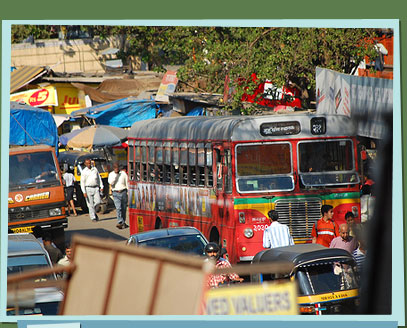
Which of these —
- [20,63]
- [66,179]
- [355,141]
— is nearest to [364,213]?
[355,141]

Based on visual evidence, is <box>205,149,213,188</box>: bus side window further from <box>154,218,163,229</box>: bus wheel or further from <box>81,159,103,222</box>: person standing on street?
<box>81,159,103,222</box>: person standing on street

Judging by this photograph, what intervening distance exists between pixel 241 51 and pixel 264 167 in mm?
2834

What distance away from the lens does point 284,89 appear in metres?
14.3

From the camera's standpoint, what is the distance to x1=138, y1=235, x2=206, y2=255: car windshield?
9.81m

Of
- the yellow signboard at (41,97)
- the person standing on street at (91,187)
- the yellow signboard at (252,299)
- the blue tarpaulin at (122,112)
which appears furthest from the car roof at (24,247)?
the blue tarpaulin at (122,112)

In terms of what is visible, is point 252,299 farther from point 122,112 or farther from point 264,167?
point 122,112

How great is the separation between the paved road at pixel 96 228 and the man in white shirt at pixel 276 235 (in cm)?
477

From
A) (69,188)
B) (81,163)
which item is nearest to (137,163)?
(69,188)

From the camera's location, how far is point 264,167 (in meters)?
11.6

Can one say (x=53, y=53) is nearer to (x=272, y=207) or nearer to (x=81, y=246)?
(x=272, y=207)

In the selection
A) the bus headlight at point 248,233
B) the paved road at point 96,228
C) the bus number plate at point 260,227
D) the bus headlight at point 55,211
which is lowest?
the paved road at point 96,228

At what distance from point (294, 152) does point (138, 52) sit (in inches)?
162

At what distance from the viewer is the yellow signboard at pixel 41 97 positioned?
15103 millimetres

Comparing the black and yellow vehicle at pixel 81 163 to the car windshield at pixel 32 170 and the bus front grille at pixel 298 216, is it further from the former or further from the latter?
the bus front grille at pixel 298 216
